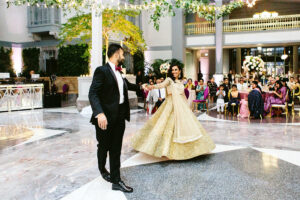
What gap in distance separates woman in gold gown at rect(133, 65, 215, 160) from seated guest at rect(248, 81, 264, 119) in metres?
4.14

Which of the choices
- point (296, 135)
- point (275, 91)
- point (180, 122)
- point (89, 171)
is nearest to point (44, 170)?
point (89, 171)

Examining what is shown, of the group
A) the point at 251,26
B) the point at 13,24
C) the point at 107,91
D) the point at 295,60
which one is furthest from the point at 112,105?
the point at 295,60

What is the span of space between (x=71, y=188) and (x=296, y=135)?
4416 mm

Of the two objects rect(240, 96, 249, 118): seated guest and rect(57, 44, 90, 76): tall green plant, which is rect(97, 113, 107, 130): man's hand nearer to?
rect(240, 96, 249, 118): seated guest

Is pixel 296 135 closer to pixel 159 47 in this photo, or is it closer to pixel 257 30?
pixel 257 30

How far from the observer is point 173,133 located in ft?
12.2

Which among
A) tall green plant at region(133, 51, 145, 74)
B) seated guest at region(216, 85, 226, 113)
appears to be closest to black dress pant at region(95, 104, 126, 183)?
seated guest at region(216, 85, 226, 113)

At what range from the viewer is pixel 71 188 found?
2863mm

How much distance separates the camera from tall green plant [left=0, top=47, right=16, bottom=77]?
49.6ft

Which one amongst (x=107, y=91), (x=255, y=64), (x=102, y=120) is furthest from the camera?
(x=255, y=64)

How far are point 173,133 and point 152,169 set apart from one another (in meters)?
0.57

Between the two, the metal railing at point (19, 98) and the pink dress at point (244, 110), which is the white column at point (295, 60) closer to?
the pink dress at point (244, 110)

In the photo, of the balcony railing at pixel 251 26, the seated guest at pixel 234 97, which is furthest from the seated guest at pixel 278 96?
the balcony railing at pixel 251 26

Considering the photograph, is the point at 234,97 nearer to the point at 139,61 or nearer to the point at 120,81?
the point at 120,81
